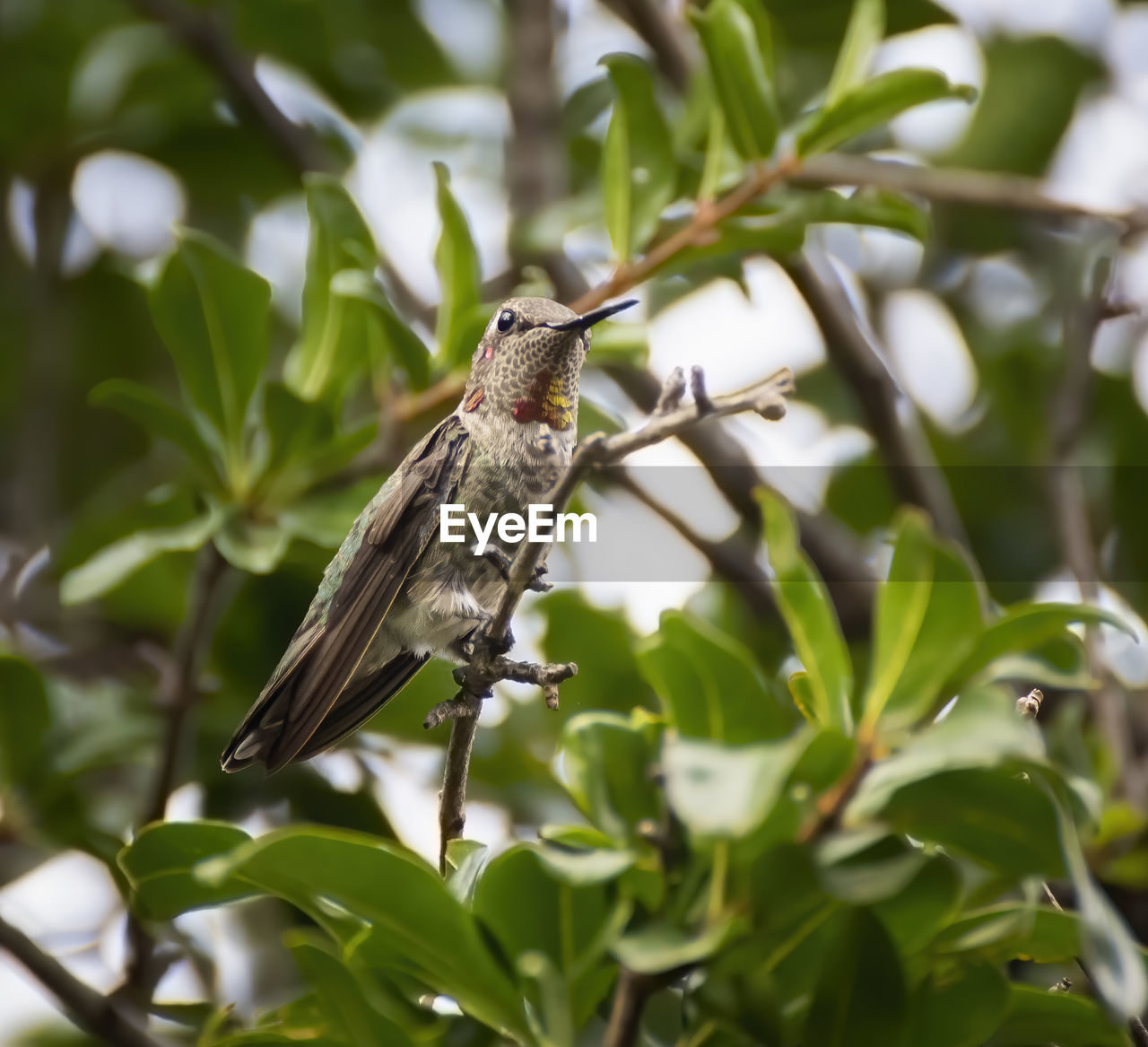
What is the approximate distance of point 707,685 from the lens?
4.71 feet

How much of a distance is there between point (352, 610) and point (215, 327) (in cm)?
64

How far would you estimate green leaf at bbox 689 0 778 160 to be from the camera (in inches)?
86.4

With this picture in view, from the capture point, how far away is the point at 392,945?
160cm

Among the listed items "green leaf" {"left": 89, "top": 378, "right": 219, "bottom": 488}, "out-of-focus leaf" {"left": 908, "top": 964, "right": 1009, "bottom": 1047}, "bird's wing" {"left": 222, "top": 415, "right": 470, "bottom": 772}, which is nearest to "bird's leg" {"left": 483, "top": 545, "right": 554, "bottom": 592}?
"bird's wing" {"left": 222, "top": 415, "right": 470, "bottom": 772}

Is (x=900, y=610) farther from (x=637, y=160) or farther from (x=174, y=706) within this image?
(x=174, y=706)

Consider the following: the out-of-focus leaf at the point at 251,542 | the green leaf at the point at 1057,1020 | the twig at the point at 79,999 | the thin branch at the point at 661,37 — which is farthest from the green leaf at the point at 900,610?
the thin branch at the point at 661,37

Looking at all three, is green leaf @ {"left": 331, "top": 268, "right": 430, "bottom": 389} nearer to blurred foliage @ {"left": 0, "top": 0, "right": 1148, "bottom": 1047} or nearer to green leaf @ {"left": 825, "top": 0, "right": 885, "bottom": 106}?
blurred foliage @ {"left": 0, "top": 0, "right": 1148, "bottom": 1047}

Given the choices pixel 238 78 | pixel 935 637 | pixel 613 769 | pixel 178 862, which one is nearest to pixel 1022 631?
pixel 935 637

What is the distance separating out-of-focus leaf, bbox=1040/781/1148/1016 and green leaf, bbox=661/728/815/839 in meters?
0.27

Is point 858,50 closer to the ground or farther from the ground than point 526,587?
farther from the ground

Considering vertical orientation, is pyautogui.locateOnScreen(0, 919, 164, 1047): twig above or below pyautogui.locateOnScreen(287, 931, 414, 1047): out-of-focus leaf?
below

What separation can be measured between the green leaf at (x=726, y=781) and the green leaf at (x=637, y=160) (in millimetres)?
1152

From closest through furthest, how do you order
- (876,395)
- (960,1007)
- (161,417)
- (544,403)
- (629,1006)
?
(629,1006) < (960,1007) < (544,403) < (161,417) < (876,395)
